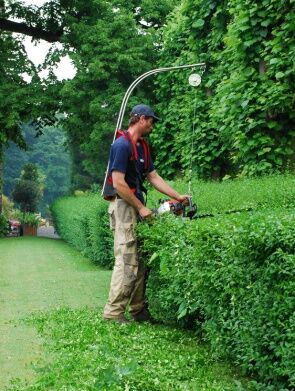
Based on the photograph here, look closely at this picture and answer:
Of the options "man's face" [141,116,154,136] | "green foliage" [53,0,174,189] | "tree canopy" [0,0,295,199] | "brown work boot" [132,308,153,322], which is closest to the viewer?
"man's face" [141,116,154,136]

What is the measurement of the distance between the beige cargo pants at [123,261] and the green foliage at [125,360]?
204mm

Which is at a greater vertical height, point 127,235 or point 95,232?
point 127,235

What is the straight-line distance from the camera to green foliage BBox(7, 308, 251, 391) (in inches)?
196

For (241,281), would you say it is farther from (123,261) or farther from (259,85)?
(259,85)

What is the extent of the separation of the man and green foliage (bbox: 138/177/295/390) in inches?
12.9

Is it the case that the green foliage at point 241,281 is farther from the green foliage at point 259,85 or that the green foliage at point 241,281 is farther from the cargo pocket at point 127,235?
the green foliage at point 259,85

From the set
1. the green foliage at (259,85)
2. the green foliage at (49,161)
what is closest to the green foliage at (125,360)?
the green foliage at (259,85)

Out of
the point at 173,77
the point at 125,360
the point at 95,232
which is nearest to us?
the point at 125,360

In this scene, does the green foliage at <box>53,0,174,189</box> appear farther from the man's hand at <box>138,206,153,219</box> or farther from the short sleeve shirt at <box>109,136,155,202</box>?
the man's hand at <box>138,206,153,219</box>

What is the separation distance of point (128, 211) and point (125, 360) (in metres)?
2.09

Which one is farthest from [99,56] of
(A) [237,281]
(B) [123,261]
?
(A) [237,281]

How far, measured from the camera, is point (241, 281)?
504 centimetres

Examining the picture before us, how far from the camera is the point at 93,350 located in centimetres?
597

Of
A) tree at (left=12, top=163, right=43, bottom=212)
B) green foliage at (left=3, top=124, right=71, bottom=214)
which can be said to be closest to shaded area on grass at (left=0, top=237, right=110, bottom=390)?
tree at (left=12, top=163, right=43, bottom=212)
